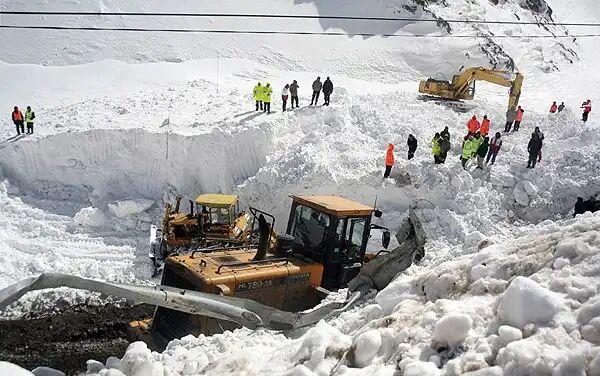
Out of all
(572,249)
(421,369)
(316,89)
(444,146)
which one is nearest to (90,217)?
(316,89)

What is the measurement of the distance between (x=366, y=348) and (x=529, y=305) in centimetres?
107

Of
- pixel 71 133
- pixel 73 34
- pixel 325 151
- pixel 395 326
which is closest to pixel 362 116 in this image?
pixel 325 151

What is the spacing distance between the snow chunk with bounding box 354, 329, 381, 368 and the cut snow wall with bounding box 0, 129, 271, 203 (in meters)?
11.3

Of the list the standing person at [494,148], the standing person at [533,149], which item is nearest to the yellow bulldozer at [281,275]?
the standing person at [494,148]

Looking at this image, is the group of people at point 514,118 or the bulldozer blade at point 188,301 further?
the group of people at point 514,118

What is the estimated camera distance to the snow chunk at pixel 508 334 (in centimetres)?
296

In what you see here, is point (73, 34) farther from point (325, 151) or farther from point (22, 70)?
point (325, 151)

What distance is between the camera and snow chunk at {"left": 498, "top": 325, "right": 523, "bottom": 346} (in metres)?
2.96

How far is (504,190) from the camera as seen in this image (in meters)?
14.5

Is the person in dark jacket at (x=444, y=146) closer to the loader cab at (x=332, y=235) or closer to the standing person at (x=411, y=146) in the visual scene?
the standing person at (x=411, y=146)

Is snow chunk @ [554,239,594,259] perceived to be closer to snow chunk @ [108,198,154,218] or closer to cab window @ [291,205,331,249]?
cab window @ [291,205,331,249]

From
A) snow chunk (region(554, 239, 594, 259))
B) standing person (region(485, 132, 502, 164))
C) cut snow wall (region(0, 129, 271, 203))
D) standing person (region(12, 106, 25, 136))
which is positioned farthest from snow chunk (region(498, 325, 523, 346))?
standing person (region(12, 106, 25, 136))

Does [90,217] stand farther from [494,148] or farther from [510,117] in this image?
[510,117]

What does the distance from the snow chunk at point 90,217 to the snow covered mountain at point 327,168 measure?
6 cm
